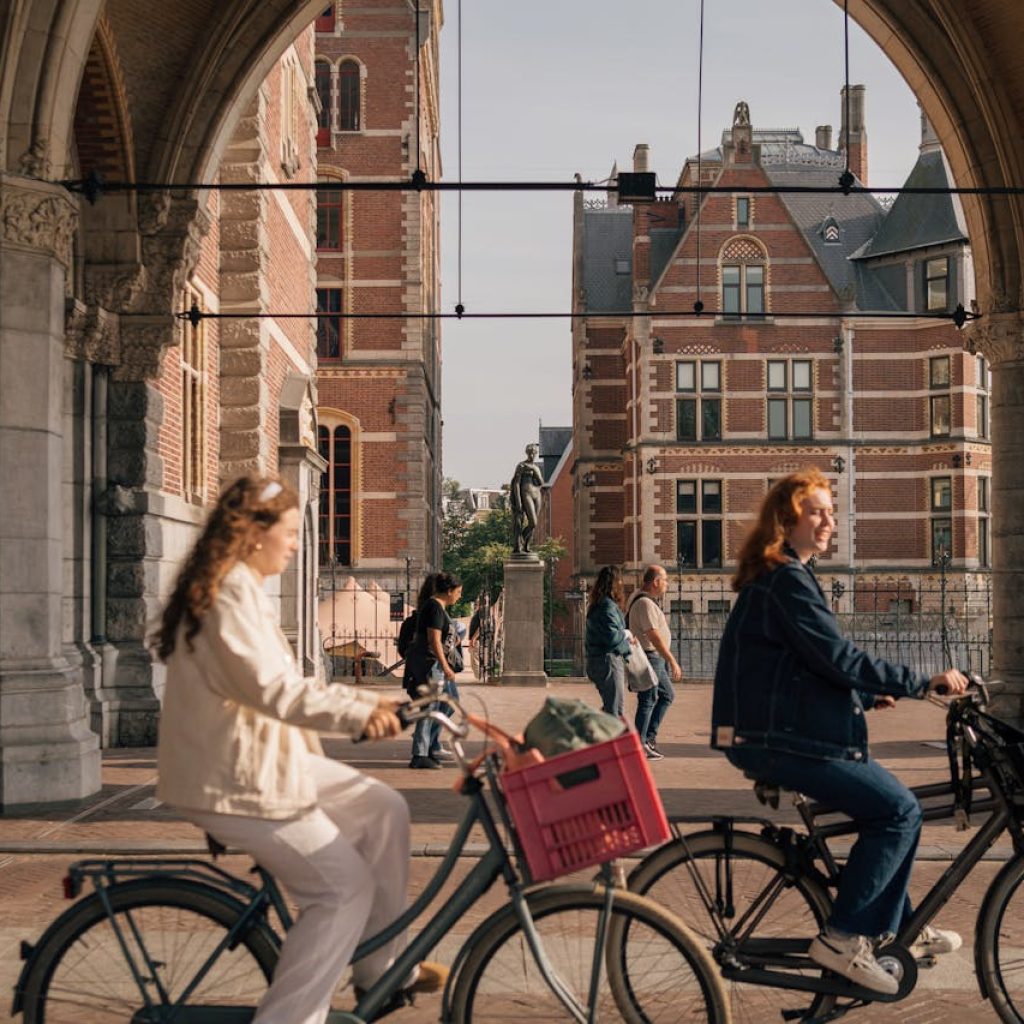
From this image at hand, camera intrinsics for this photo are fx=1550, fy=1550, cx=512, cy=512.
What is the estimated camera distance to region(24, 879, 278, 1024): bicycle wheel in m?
3.56

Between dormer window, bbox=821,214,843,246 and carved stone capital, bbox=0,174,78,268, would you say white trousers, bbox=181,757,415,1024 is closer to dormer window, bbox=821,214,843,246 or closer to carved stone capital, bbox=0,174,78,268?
carved stone capital, bbox=0,174,78,268

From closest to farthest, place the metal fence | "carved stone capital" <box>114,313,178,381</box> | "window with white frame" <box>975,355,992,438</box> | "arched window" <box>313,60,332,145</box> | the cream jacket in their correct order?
the cream jacket, "carved stone capital" <box>114,313,178,381</box>, the metal fence, "window with white frame" <box>975,355,992,438</box>, "arched window" <box>313,60,332,145</box>

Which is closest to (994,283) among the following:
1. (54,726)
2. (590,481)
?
(54,726)

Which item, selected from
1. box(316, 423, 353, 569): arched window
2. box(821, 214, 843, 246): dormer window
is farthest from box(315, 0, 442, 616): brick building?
box(821, 214, 843, 246): dormer window

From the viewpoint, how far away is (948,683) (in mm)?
4004

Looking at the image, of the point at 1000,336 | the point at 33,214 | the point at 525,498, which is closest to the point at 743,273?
the point at 525,498

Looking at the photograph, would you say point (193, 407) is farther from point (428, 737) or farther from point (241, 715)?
point (241, 715)

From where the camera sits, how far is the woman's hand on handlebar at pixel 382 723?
3451mm

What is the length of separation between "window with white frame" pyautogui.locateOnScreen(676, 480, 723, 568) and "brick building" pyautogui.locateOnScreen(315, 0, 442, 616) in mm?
6600

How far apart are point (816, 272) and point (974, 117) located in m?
27.8

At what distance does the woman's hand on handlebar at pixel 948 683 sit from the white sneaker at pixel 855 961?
2.18ft

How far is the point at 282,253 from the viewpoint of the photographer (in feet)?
68.0

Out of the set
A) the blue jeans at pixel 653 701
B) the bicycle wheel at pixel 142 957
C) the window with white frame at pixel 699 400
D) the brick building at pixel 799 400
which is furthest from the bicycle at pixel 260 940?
the window with white frame at pixel 699 400

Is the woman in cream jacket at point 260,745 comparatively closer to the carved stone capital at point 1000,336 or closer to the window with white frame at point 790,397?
the carved stone capital at point 1000,336
